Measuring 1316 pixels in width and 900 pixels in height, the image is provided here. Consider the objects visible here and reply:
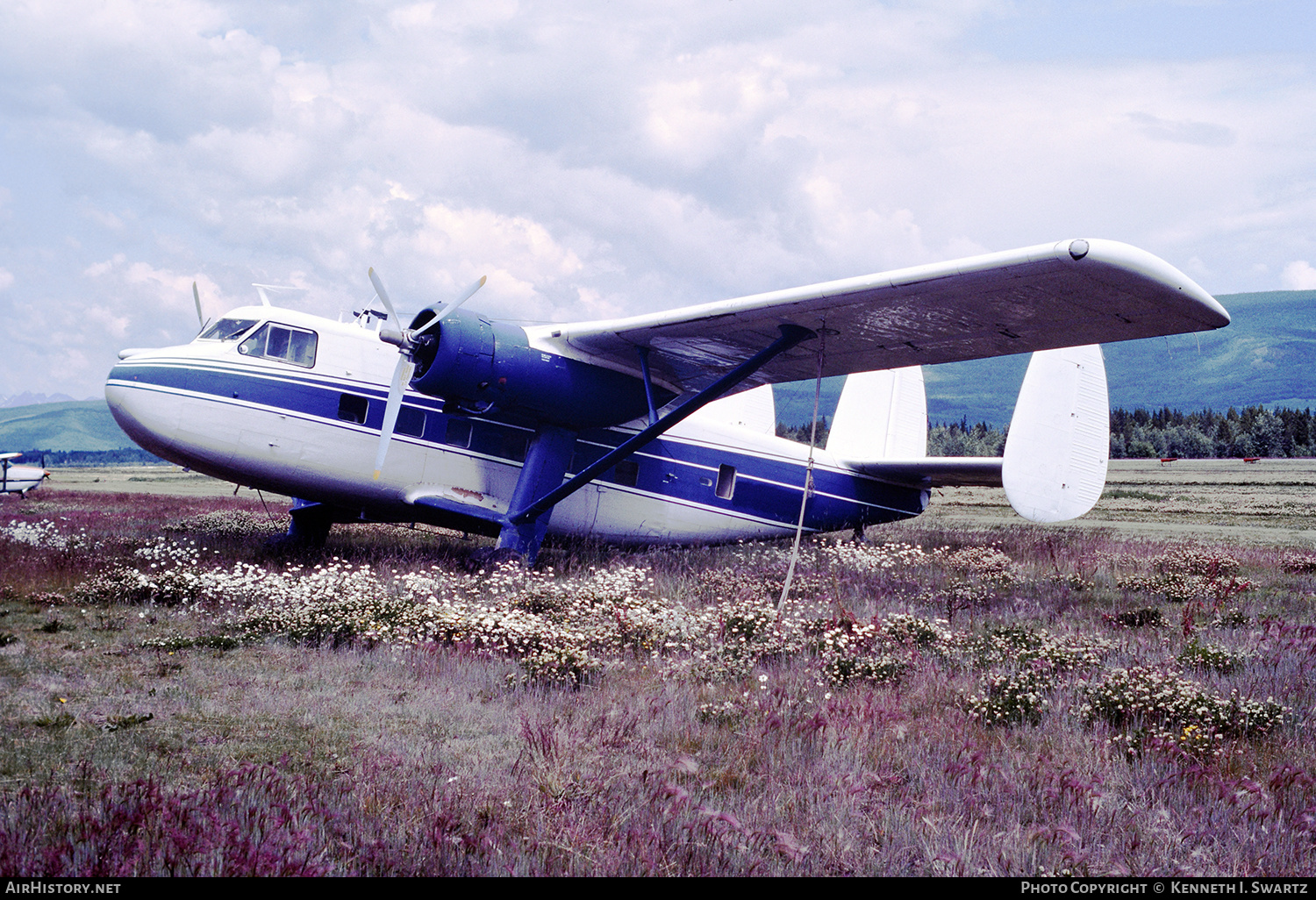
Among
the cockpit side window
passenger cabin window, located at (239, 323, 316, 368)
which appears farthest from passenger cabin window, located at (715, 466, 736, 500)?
the cockpit side window

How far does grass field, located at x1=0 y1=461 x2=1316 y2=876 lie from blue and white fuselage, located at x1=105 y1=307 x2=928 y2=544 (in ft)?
5.64

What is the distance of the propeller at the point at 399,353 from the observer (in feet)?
33.9

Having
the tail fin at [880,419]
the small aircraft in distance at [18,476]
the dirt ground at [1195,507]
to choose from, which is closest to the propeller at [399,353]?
the tail fin at [880,419]

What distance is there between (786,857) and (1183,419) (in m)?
134

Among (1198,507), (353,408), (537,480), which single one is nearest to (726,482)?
(537,480)

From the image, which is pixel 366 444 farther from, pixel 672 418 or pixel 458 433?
pixel 672 418

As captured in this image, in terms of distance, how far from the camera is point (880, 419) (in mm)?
17109

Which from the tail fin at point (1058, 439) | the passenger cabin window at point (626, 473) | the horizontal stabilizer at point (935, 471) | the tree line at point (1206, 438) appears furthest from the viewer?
the tree line at point (1206, 438)

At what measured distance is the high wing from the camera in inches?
305

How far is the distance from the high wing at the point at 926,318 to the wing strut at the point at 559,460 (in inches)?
16.9

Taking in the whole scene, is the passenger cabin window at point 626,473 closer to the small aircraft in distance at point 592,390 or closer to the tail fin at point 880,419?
the small aircraft in distance at point 592,390

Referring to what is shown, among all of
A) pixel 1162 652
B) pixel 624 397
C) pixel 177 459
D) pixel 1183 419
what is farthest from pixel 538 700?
pixel 1183 419

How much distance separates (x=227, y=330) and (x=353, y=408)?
6.89 ft

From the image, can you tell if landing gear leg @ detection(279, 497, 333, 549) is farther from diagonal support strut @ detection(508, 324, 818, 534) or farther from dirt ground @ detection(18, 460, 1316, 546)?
dirt ground @ detection(18, 460, 1316, 546)
